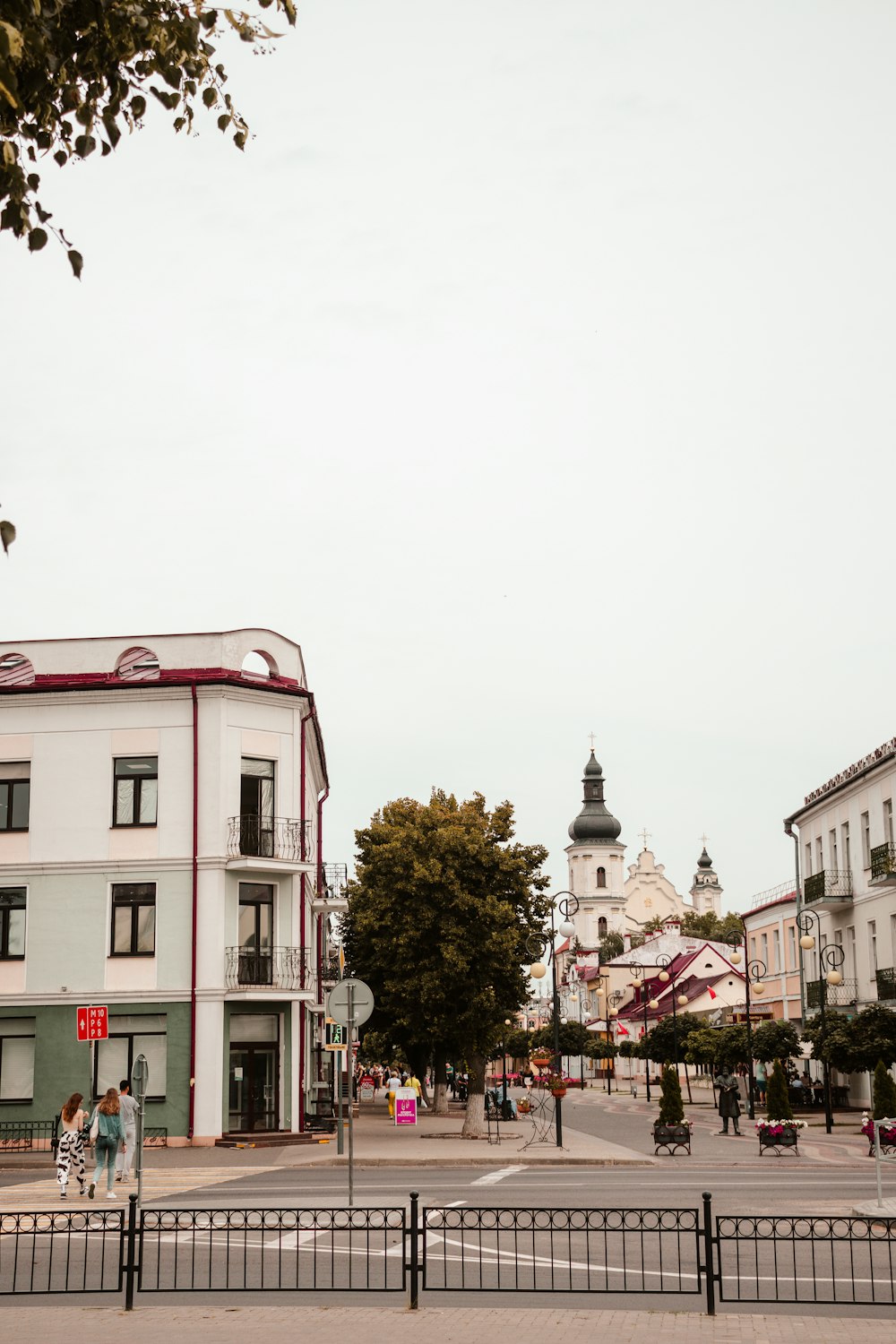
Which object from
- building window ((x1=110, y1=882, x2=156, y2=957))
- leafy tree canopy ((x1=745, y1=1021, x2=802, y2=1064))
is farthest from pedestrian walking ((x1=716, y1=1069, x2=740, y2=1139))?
building window ((x1=110, y1=882, x2=156, y2=957))

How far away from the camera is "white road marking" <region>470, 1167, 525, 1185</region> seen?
23522 millimetres

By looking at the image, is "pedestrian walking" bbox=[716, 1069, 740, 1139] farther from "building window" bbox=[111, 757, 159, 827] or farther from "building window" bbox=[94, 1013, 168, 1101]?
"building window" bbox=[111, 757, 159, 827]

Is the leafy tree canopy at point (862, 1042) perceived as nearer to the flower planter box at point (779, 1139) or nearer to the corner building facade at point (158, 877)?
the flower planter box at point (779, 1139)

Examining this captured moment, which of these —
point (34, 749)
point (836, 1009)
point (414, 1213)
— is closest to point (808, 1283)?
point (414, 1213)

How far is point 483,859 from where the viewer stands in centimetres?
3822

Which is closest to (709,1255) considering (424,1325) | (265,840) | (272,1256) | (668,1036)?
(424,1325)

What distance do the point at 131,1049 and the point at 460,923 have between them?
8.93m

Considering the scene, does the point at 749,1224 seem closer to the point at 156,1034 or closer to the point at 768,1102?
the point at 768,1102

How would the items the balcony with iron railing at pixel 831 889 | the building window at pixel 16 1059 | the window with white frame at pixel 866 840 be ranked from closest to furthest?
1. the building window at pixel 16 1059
2. the window with white frame at pixel 866 840
3. the balcony with iron railing at pixel 831 889

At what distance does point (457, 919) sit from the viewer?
123 feet

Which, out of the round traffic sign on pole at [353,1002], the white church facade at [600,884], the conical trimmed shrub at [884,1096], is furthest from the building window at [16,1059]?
the white church facade at [600,884]

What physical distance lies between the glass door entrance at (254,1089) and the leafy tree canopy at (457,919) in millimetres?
4241

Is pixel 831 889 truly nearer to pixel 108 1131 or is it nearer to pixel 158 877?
pixel 158 877

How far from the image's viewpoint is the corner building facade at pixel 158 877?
3366cm
